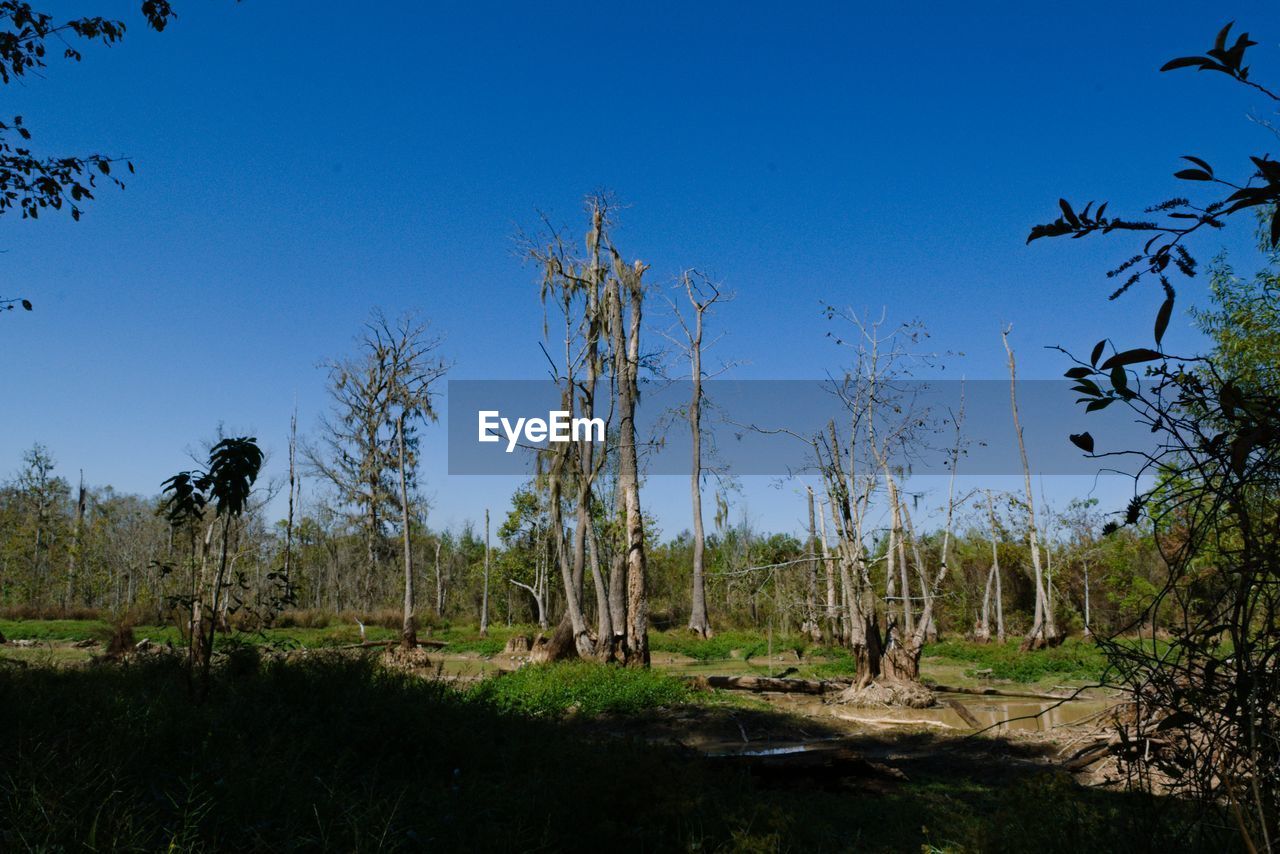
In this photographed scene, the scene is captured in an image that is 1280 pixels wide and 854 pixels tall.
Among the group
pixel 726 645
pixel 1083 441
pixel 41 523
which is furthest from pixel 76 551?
pixel 1083 441

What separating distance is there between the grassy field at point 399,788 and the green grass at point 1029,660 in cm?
1169

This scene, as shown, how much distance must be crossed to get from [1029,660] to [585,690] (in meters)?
13.4

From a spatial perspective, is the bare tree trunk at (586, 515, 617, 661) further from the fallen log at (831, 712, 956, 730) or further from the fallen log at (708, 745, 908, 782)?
the fallen log at (708, 745, 908, 782)

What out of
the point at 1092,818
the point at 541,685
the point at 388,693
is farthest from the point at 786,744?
the point at 1092,818

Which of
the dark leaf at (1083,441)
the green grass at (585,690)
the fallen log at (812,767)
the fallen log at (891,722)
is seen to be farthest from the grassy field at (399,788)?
the green grass at (585,690)

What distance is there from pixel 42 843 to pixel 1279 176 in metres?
5.22

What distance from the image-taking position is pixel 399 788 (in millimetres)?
6090

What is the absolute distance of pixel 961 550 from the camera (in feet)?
133

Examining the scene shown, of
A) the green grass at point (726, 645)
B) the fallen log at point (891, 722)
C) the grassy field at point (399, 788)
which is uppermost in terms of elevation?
the grassy field at point (399, 788)

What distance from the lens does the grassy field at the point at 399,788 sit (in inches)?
173

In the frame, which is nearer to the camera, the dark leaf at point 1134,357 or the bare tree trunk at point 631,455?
the dark leaf at point 1134,357

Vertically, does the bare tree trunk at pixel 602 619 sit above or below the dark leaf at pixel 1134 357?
below

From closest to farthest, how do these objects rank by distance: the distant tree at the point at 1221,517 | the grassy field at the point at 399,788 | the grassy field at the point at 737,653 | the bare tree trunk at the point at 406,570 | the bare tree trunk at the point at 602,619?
1. the distant tree at the point at 1221,517
2. the grassy field at the point at 399,788
3. the bare tree trunk at the point at 602,619
4. the grassy field at the point at 737,653
5. the bare tree trunk at the point at 406,570

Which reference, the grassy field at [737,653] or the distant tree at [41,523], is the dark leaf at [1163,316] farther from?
the distant tree at [41,523]
